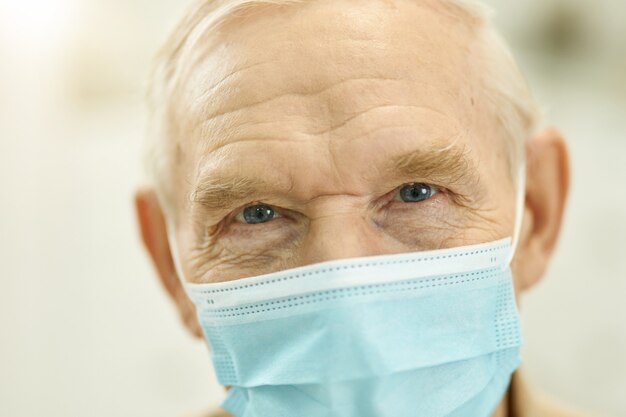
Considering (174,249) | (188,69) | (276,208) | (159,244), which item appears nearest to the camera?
(276,208)

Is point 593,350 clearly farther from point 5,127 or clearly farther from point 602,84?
point 5,127

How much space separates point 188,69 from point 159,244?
0.49m

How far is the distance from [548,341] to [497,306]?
6.23ft

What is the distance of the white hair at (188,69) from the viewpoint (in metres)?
1.68

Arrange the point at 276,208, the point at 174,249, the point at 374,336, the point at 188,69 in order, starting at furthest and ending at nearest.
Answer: the point at 174,249 → the point at 188,69 → the point at 276,208 → the point at 374,336

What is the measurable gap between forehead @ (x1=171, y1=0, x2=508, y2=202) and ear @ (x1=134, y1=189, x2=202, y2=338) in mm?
385

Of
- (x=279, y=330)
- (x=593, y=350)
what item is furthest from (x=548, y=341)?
(x=279, y=330)

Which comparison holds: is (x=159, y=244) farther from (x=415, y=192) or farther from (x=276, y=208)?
(x=415, y=192)

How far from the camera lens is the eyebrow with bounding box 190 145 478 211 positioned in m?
1.49

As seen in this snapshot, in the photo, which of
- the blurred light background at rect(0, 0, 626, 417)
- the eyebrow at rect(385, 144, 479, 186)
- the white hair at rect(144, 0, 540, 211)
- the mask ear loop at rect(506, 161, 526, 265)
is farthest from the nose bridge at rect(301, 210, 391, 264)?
the blurred light background at rect(0, 0, 626, 417)

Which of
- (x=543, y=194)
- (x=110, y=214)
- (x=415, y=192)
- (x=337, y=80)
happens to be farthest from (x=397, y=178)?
(x=110, y=214)

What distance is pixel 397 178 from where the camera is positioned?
149cm

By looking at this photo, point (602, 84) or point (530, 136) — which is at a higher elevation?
point (530, 136)

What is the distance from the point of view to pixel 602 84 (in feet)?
10.7
